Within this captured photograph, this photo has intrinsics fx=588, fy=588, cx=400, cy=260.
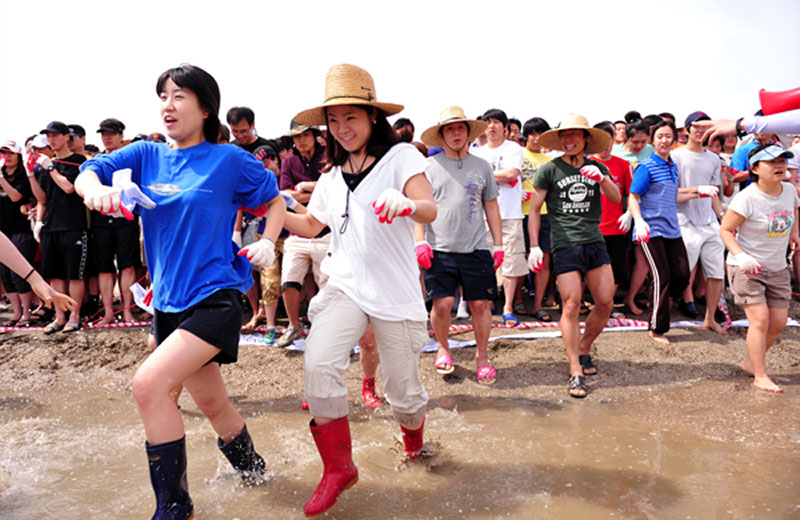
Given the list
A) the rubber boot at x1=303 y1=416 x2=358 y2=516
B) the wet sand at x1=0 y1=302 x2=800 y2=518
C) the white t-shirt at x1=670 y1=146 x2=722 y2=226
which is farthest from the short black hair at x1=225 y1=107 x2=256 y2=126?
the white t-shirt at x1=670 y1=146 x2=722 y2=226

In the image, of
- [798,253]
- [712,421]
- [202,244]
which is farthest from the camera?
[798,253]

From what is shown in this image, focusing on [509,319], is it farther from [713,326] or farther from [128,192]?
[128,192]

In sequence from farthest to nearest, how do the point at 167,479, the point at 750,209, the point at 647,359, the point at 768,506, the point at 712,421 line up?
the point at 647,359 < the point at 750,209 < the point at 712,421 < the point at 768,506 < the point at 167,479

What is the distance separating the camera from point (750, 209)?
527 centimetres

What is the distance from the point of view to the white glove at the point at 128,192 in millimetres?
2662

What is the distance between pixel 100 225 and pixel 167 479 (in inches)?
216

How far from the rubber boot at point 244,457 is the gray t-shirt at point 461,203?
2.71m

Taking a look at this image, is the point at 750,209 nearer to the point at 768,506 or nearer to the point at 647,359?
the point at 647,359

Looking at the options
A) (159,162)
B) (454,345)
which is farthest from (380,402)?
(159,162)

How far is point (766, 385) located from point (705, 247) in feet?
7.29

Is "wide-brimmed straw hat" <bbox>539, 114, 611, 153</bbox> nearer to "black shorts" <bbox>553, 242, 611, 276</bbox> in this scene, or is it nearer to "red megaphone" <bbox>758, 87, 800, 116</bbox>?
"black shorts" <bbox>553, 242, 611, 276</bbox>

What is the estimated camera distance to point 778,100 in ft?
13.0

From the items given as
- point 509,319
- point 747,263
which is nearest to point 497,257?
point 509,319

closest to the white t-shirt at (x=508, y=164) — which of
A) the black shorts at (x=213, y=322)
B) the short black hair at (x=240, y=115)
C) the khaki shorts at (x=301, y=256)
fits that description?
the khaki shorts at (x=301, y=256)
